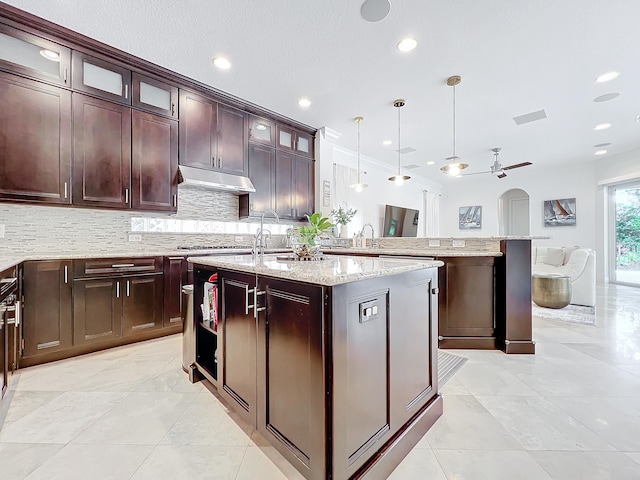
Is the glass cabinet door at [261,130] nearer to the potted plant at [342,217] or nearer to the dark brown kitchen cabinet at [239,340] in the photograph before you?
the potted plant at [342,217]

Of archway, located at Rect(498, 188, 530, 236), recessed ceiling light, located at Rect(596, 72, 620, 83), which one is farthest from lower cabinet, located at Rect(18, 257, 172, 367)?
archway, located at Rect(498, 188, 530, 236)

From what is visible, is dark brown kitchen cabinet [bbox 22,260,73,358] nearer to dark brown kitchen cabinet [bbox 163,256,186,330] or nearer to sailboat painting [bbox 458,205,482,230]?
dark brown kitchen cabinet [bbox 163,256,186,330]

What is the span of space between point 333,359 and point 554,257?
5.60 meters

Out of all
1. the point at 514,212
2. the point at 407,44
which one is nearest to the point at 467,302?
the point at 407,44

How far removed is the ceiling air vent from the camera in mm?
4145

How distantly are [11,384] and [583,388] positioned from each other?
4039 mm

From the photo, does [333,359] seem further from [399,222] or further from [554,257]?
[399,222]

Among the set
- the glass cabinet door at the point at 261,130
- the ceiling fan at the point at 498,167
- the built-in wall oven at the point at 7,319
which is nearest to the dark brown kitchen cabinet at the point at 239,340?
the built-in wall oven at the point at 7,319

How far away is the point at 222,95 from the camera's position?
3654 millimetres

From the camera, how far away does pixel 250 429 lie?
158 centimetres

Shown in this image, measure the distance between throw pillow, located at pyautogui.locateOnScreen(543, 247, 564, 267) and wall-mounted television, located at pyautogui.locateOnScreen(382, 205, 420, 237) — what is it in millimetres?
2879

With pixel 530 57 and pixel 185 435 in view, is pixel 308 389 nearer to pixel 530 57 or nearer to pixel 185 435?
pixel 185 435

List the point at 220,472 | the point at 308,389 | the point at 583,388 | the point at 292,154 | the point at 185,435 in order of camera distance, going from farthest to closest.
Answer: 1. the point at 292,154
2. the point at 583,388
3. the point at 185,435
4. the point at 220,472
5. the point at 308,389

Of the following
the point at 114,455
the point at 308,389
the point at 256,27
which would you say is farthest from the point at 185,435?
the point at 256,27
